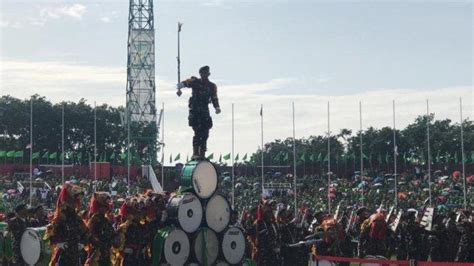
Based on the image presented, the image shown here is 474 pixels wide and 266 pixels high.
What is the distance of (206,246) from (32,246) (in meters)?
3.65

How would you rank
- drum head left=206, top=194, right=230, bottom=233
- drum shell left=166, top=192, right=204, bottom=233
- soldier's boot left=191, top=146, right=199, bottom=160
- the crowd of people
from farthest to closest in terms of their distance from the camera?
soldier's boot left=191, top=146, right=199, bottom=160 < drum head left=206, top=194, right=230, bottom=233 < drum shell left=166, top=192, right=204, bottom=233 < the crowd of people

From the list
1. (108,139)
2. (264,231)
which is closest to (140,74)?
(108,139)

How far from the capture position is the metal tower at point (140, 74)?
216 feet

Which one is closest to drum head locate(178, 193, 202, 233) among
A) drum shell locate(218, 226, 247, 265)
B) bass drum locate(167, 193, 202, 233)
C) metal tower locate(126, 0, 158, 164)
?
bass drum locate(167, 193, 202, 233)

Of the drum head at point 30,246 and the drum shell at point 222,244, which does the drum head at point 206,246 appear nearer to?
the drum shell at point 222,244

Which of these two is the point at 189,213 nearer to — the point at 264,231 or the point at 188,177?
the point at 188,177

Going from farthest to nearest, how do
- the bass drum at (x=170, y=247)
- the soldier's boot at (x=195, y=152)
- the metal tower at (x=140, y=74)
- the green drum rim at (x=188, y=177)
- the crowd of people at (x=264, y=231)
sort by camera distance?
the metal tower at (x=140, y=74)
the soldier's boot at (x=195, y=152)
the green drum rim at (x=188, y=177)
the bass drum at (x=170, y=247)
the crowd of people at (x=264, y=231)

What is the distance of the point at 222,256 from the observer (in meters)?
15.9

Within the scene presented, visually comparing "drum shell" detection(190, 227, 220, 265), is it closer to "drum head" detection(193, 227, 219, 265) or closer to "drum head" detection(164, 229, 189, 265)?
"drum head" detection(193, 227, 219, 265)

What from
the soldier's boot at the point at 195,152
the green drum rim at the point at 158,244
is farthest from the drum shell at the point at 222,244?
the soldier's boot at the point at 195,152

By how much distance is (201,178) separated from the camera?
1577cm

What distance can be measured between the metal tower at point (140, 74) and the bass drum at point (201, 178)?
158 feet

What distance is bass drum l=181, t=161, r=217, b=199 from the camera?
1558 centimetres

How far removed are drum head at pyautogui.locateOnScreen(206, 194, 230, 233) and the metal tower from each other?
4811 cm
